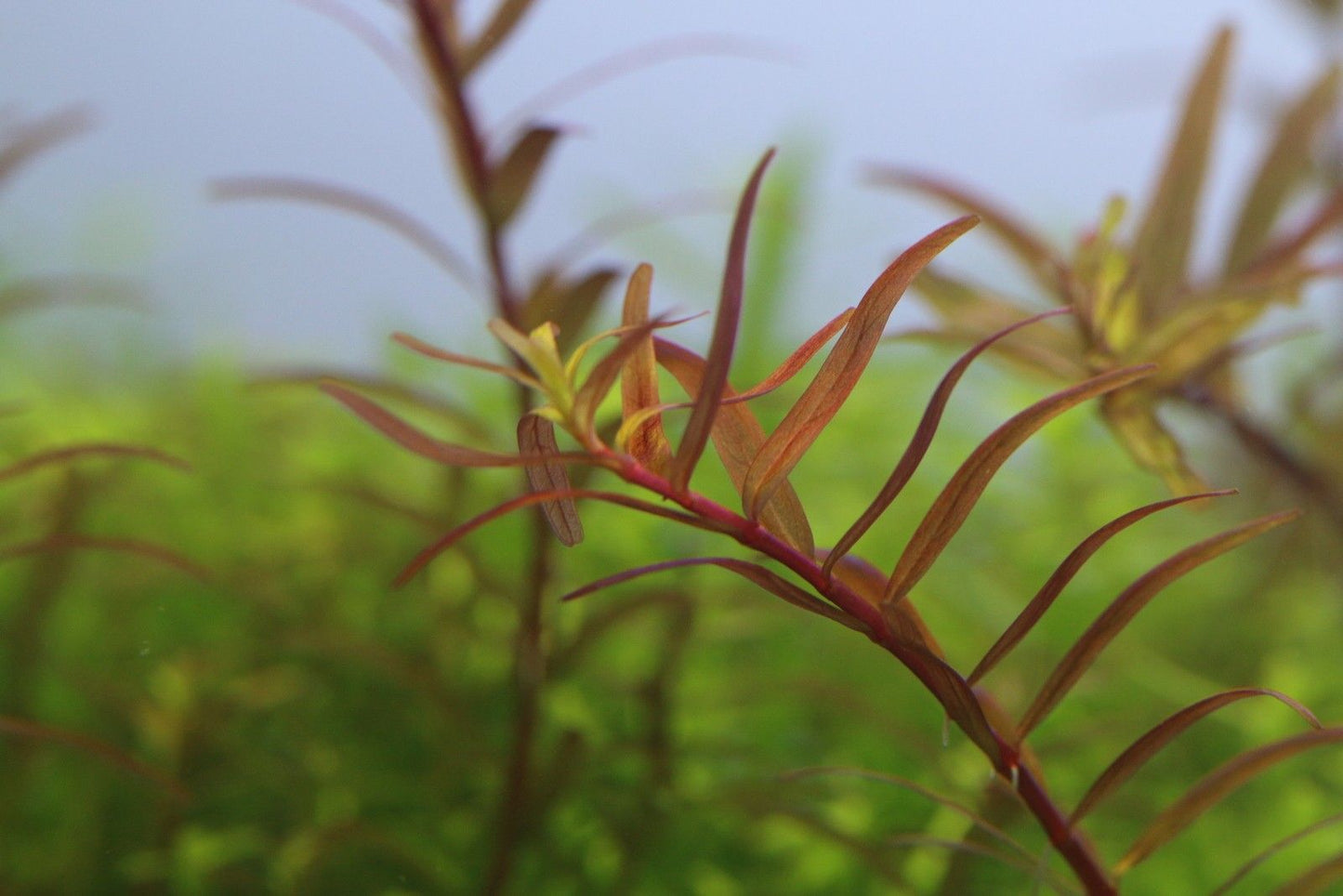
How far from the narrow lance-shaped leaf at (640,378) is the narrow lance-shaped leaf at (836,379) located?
26 mm

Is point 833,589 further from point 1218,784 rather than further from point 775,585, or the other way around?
point 1218,784

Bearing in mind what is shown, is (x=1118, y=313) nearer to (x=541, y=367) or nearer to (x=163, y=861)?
(x=541, y=367)

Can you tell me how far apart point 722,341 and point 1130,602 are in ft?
0.38

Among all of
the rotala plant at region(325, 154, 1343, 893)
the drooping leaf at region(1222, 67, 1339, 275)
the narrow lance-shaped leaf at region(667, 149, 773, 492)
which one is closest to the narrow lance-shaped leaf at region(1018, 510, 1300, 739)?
the rotala plant at region(325, 154, 1343, 893)

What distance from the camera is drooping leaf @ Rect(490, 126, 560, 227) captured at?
0.40 m

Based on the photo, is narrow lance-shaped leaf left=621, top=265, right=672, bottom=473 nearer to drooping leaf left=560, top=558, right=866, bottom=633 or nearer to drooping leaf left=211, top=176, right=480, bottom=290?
drooping leaf left=560, top=558, right=866, bottom=633

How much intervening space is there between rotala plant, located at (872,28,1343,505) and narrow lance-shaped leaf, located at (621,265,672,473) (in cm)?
18

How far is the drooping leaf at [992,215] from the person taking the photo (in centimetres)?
52

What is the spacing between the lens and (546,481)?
233 millimetres

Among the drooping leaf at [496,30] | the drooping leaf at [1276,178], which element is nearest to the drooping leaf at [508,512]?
the drooping leaf at [496,30]

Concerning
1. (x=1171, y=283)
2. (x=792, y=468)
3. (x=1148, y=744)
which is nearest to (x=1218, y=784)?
(x=1148, y=744)

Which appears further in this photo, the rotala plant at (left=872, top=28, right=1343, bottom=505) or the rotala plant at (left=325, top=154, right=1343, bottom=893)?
the rotala plant at (left=872, top=28, right=1343, bottom=505)

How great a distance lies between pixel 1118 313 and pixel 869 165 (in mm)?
169

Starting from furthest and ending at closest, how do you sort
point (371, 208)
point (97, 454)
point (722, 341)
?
point (371, 208) → point (97, 454) → point (722, 341)
